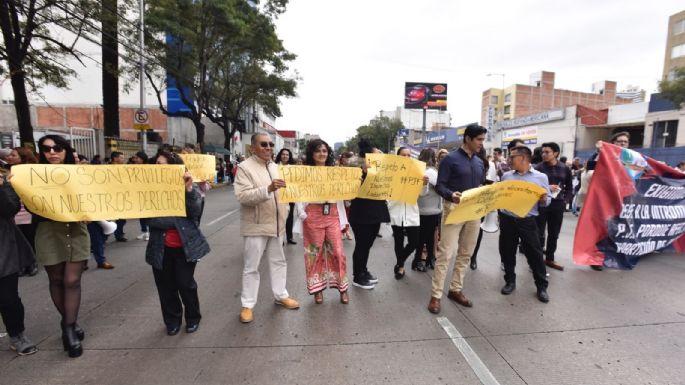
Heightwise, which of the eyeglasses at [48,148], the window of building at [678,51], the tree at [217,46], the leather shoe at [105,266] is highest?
the window of building at [678,51]

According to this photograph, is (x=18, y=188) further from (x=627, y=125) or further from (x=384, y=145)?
(x=384, y=145)

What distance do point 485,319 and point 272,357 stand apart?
212 centimetres

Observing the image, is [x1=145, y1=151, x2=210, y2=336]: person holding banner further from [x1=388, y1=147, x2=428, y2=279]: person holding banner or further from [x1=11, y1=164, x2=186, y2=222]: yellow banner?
[x1=388, y1=147, x2=428, y2=279]: person holding banner

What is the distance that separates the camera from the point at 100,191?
2.88 meters

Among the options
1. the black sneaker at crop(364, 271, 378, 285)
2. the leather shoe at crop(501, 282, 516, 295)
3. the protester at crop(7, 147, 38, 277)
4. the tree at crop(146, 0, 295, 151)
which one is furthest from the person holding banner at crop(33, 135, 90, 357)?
the tree at crop(146, 0, 295, 151)

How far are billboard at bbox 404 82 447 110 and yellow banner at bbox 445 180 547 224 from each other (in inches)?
1532

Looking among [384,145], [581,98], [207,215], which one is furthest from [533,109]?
[207,215]

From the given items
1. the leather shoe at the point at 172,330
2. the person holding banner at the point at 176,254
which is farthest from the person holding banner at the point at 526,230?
the leather shoe at the point at 172,330

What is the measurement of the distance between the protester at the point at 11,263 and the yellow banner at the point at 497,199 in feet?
12.1

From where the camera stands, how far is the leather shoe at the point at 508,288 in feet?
13.8

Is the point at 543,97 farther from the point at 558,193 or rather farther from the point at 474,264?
the point at 474,264

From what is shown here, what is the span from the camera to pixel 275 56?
22.1m

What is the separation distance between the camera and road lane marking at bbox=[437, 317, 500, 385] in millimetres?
2579

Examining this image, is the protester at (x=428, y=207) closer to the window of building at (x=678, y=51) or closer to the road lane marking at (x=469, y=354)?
the road lane marking at (x=469, y=354)
